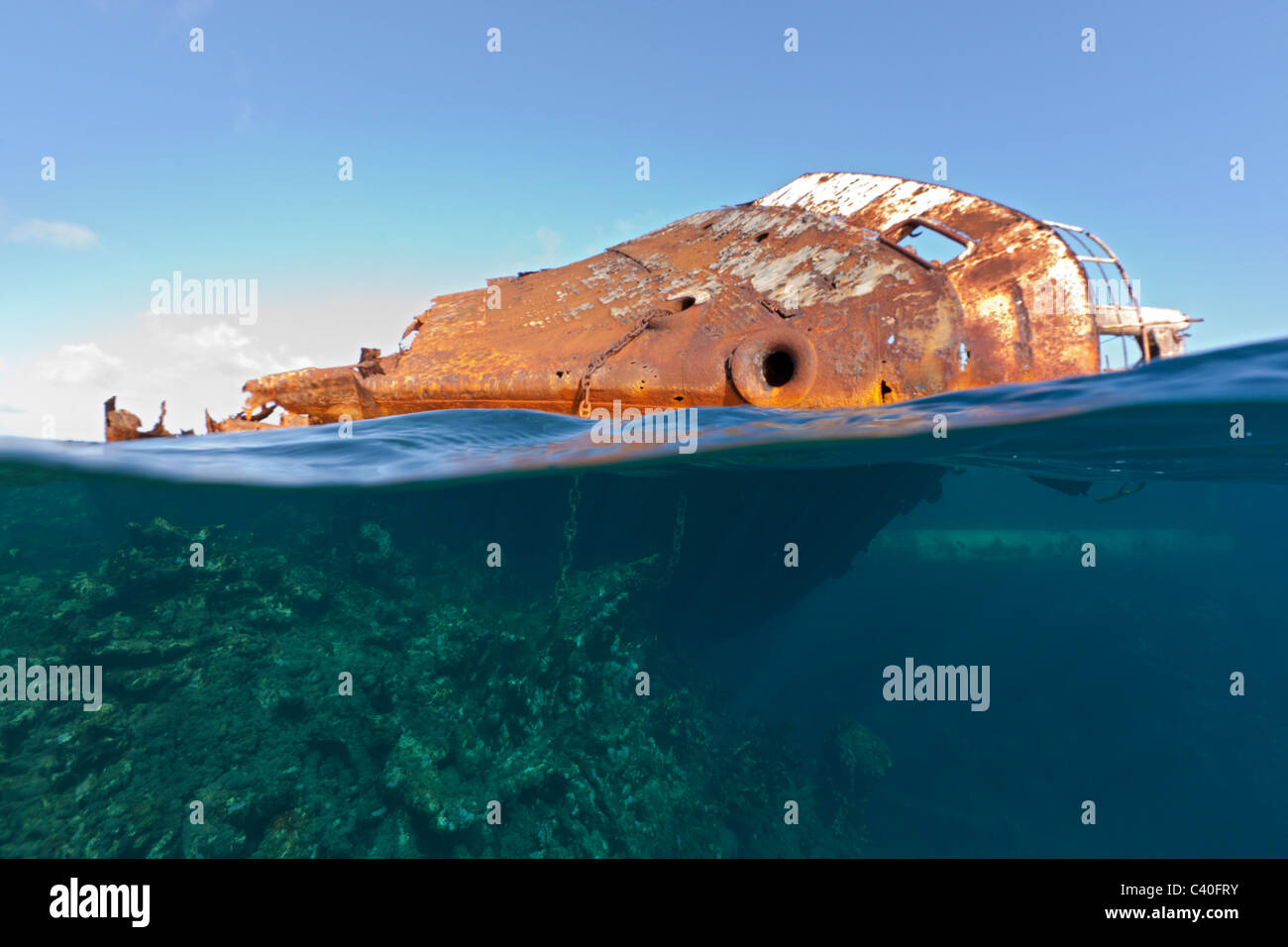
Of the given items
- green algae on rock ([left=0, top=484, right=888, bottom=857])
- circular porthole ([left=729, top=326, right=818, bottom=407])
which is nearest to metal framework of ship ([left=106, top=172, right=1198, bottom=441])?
circular porthole ([left=729, top=326, right=818, bottom=407])

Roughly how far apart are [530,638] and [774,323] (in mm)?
6969

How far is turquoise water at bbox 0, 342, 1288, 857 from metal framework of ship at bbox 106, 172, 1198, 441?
0.44 meters

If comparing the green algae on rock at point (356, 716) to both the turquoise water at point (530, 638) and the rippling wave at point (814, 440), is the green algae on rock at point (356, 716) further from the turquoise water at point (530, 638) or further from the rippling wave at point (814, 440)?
the rippling wave at point (814, 440)

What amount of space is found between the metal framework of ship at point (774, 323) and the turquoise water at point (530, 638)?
0.44 metres

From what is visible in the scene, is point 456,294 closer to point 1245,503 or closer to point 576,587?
point 576,587

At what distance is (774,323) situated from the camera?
8094 mm

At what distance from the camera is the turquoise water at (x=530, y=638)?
24.0 feet

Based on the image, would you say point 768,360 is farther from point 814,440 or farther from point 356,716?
point 356,716

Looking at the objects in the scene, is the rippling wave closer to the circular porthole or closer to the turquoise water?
the turquoise water

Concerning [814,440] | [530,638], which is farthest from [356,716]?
[814,440]

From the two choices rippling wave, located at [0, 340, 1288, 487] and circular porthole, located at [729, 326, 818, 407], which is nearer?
rippling wave, located at [0, 340, 1288, 487]

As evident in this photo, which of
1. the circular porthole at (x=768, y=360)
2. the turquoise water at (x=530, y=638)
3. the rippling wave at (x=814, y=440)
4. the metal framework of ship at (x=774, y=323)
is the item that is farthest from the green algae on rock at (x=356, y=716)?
the circular porthole at (x=768, y=360)

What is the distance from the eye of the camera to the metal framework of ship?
7180mm
